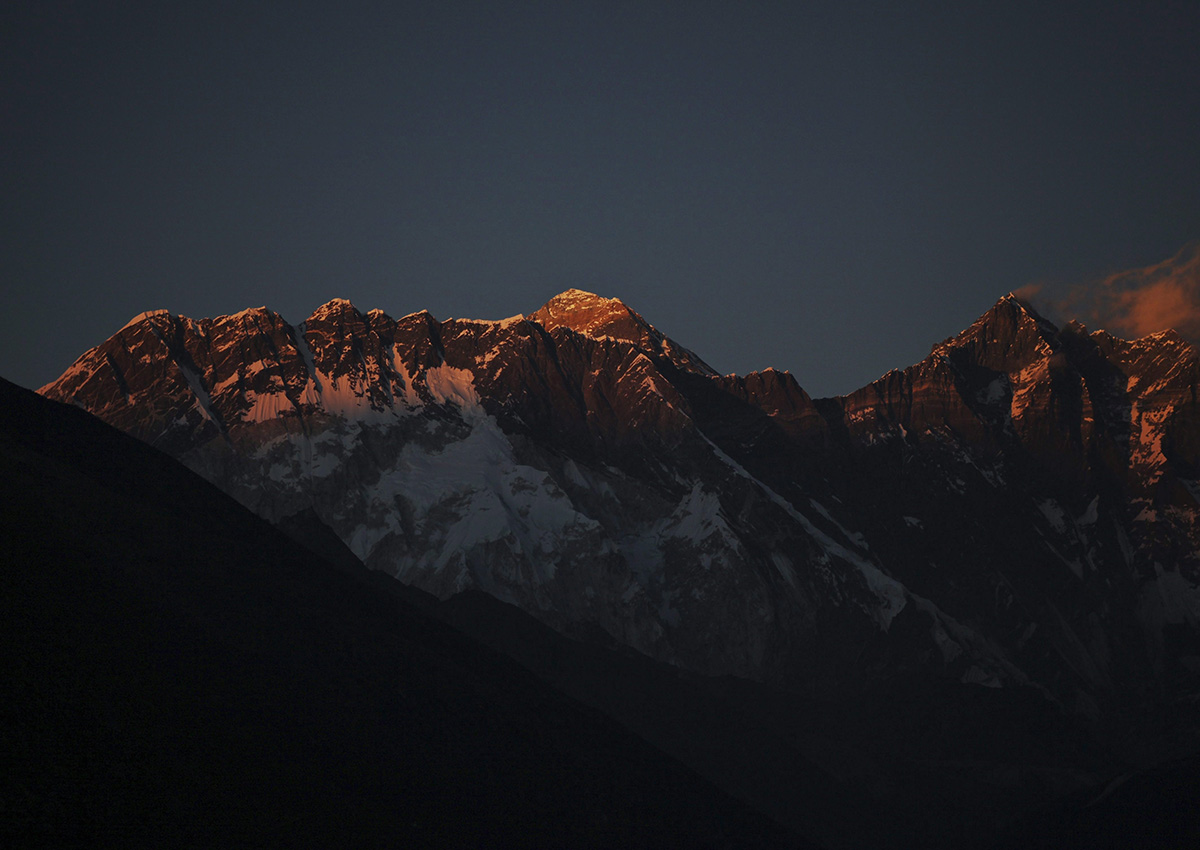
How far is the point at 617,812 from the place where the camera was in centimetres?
17650

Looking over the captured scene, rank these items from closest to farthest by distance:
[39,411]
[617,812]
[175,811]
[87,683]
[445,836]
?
[175,811], [87,683], [445,836], [617,812], [39,411]

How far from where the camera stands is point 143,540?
165 metres

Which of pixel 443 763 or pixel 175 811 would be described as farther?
pixel 443 763

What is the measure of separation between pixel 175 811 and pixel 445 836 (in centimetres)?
3427

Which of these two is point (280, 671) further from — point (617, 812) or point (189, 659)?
point (617, 812)

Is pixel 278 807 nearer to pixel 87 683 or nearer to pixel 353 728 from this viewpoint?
pixel 87 683

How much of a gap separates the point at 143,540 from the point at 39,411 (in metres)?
34.8

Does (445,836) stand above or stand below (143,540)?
below

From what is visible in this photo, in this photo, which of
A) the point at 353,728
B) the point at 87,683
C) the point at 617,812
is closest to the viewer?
the point at 87,683

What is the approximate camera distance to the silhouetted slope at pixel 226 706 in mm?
118938

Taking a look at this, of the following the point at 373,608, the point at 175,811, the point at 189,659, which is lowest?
the point at 175,811

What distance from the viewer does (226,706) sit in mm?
142500

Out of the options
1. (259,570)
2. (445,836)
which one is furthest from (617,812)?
(259,570)

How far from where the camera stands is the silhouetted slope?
11894 cm
